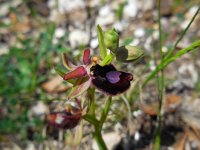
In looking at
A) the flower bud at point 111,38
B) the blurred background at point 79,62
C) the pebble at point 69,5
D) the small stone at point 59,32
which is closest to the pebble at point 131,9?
the blurred background at point 79,62

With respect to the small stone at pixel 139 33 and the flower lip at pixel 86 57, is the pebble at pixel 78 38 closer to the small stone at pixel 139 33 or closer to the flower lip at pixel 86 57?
the small stone at pixel 139 33

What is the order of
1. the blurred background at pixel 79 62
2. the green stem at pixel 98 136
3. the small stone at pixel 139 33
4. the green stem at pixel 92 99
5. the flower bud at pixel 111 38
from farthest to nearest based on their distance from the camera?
the small stone at pixel 139 33 < the blurred background at pixel 79 62 < the green stem at pixel 98 136 < the green stem at pixel 92 99 < the flower bud at pixel 111 38

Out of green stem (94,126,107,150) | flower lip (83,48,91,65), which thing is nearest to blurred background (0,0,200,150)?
green stem (94,126,107,150)

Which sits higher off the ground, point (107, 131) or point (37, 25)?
point (37, 25)

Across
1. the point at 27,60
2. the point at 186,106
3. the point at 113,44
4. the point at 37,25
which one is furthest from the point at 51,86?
the point at 113,44

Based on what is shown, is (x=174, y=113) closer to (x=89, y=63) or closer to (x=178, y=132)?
(x=178, y=132)

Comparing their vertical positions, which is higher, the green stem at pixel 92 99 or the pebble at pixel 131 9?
the pebble at pixel 131 9

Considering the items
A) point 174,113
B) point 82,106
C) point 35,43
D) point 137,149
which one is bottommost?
point 137,149
